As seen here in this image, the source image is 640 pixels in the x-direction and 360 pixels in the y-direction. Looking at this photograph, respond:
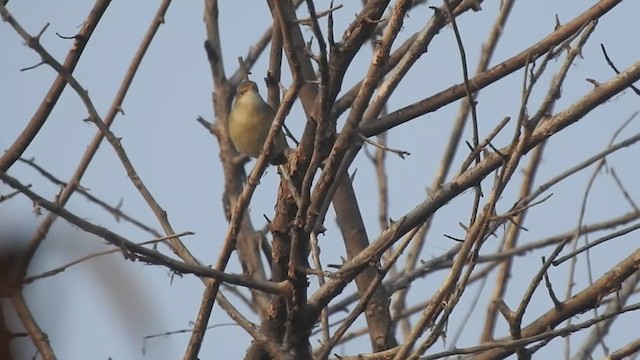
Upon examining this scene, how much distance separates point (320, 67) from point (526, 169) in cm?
239

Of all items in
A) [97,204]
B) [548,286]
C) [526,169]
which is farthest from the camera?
[526,169]

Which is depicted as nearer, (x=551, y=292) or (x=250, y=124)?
(x=551, y=292)

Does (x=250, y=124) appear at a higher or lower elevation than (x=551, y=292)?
higher

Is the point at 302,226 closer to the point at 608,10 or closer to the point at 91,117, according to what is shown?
the point at 91,117

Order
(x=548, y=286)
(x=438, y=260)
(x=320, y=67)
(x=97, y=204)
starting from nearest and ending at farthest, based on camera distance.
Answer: (x=320, y=67)
(x=548, y=286)
(x=97, y=204)
(x=438, y=260)

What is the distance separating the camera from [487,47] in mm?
4203

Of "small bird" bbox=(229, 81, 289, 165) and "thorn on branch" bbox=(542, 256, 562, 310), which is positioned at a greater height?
"small bird" bbox=(229, 81, 289, 165)

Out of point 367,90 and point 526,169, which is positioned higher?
point 526,169

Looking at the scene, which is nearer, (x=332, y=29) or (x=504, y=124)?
(x=332, y=29)

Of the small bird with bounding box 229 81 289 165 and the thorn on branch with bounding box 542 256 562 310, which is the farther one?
the small bird with bounding box 229 81 289 165

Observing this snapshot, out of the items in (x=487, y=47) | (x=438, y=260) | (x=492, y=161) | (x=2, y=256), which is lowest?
(x=2, y=256)

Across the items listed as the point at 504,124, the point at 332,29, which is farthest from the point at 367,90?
the point at 504,124

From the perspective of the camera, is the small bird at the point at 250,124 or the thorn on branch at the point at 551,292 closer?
the thorn on branch at the point at 551,292

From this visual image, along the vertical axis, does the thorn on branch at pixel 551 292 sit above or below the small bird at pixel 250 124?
below
